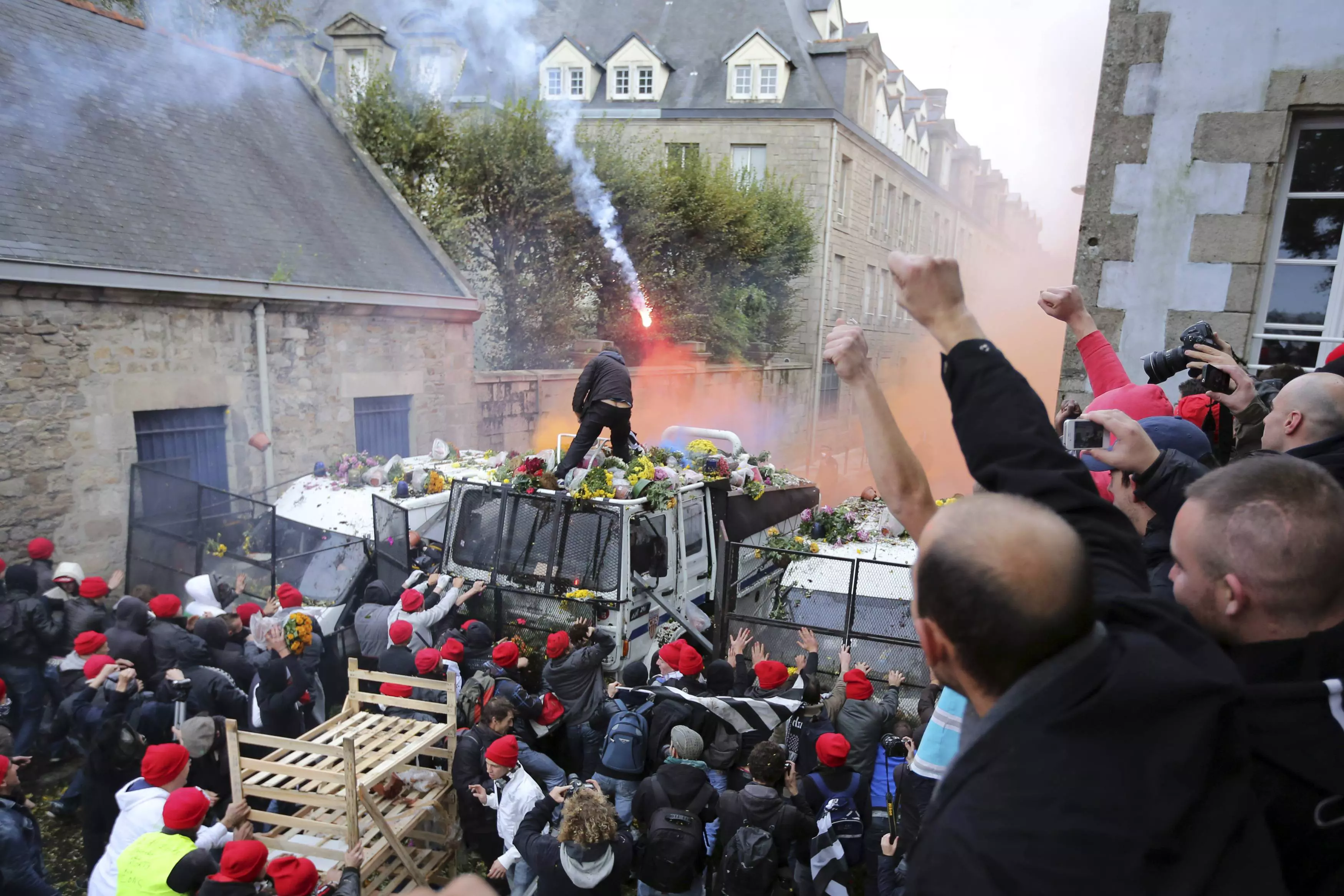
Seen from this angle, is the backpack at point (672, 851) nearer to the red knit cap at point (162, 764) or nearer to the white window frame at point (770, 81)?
the red knit cap at point (162, 764)

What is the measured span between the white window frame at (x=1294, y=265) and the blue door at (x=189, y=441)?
1164cm

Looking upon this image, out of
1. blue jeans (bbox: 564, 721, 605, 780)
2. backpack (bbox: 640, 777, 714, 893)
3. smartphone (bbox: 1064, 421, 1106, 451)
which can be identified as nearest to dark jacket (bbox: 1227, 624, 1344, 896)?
smartphone (bbox: 1064, 421, 1106, 451)

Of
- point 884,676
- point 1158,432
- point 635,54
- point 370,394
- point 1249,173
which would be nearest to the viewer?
point 1158,432

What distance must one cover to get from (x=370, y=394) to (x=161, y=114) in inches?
214

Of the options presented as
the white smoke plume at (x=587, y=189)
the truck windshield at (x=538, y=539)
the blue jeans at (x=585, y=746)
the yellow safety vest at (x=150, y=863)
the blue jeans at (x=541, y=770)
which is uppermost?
the white smoke plume at (x=587, y=189)

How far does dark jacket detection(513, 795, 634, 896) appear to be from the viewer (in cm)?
384

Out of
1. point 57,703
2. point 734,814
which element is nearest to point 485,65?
point 57,703

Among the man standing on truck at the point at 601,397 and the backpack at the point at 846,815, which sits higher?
the man standing on truck at the point at 601,397

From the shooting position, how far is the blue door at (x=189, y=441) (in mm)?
10594

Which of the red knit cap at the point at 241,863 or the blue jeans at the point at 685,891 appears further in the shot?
the blue jeans at the point at 685,891

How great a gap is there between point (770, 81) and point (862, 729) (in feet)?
85.4

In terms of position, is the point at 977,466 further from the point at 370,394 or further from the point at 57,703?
the point at 370,394

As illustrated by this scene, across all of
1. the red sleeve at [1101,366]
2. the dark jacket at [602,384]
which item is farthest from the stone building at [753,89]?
the red sleeve at [1101,366]

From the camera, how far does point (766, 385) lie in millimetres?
25047
